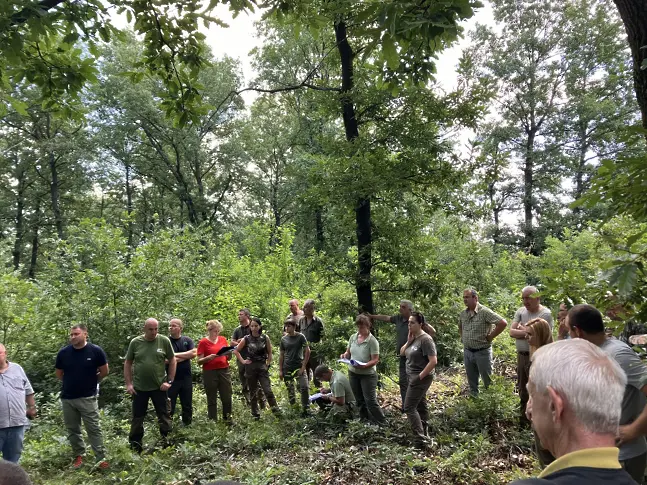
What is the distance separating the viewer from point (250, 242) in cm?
2373

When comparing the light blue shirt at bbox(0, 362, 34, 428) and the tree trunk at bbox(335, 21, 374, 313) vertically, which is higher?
the tree trunk at bbox(335, 21, 374, 313)

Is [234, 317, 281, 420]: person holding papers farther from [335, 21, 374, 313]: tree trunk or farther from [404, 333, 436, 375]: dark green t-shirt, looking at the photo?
[404, 333, 436, 375]: dark green t-shirt

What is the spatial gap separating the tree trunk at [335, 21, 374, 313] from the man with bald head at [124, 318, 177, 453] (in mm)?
3692

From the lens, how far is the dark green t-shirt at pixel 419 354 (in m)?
6.25

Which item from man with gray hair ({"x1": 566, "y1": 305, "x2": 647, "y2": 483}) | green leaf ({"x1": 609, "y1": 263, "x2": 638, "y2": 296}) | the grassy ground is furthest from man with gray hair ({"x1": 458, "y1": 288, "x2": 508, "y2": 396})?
green leaf ({"x1": 609, "y1": 263, "x2": 638, "y2": 296})

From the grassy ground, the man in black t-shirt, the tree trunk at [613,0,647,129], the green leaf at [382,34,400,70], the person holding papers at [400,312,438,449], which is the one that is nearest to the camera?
the tree trunk at [613,0,647,129]

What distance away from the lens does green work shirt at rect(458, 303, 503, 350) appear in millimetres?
7004

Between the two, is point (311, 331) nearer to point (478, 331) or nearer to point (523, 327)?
point (478, 331)

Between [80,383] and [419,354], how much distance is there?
5.06 metres

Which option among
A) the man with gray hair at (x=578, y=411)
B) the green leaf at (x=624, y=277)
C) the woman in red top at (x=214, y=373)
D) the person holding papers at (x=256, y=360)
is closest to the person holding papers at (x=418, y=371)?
the person holding papers at (x=256, y=360)

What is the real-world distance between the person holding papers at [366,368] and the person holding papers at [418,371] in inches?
26.0

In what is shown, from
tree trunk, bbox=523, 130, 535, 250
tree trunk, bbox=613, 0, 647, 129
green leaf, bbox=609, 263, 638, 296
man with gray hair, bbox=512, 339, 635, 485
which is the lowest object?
man with gray hair, bbox=512, 339, 635, 485

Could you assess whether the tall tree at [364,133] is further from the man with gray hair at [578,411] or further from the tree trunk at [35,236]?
the tree trunk at [35,236]

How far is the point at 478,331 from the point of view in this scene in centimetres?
709
